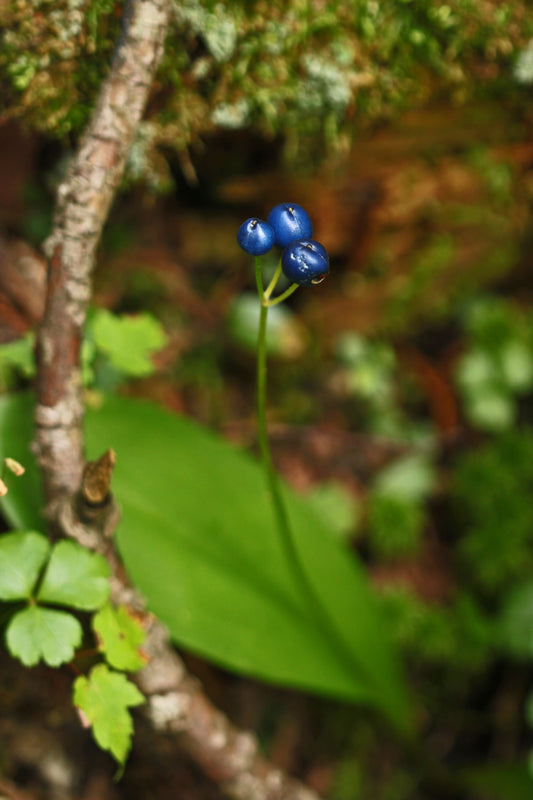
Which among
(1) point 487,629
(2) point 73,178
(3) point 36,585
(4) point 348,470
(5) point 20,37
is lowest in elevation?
(1) point 487,629

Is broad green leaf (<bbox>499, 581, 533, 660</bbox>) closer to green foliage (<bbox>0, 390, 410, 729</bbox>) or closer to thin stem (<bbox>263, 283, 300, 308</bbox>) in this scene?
green foliage (<bbox>0, 390, 410, 729</bbox>)

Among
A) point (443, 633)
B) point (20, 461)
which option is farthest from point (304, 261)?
point (443, 633)

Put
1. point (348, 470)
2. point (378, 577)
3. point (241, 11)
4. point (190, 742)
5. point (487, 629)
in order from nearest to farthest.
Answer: point (190, 742), point (241, 11), point (487, 629), point (378, 577), point (348, 470)

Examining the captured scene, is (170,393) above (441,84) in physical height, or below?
below

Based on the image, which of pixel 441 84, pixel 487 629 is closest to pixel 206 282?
pixel 441 84

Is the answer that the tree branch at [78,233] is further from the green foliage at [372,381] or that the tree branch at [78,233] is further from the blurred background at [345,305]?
the green foliage at [372,381]

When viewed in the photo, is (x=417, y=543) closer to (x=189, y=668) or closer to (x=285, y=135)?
(x=189, y=668)

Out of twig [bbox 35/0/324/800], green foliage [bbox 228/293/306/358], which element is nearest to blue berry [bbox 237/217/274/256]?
twig [bbox 35/0/324/800]

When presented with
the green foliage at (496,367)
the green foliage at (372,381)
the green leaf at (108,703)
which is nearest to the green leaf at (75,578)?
the green leaf at (108,703)
